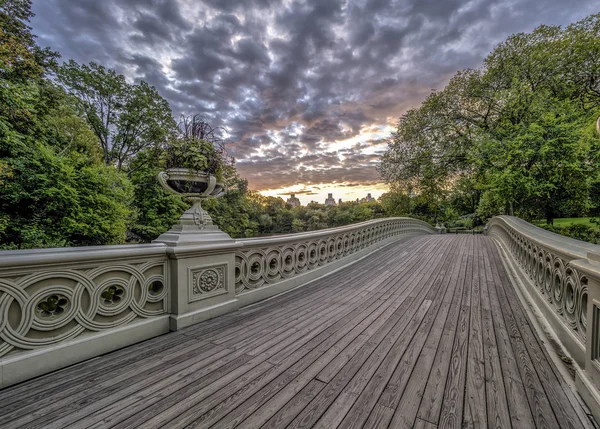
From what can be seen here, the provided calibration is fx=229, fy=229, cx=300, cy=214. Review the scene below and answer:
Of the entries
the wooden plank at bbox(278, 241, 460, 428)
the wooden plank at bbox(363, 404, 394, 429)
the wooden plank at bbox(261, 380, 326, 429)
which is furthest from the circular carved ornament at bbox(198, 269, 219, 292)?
the wooden plank at bbox(363, 404, 394, 429)

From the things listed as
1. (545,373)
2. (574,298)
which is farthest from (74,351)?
(574,298)

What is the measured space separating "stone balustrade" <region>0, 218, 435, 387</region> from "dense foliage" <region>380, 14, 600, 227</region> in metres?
10.8

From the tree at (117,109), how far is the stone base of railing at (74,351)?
654 inches

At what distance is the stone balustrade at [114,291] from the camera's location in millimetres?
1646

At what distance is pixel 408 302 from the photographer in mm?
3275

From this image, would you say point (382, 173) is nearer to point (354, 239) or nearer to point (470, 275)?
point (354, 239)

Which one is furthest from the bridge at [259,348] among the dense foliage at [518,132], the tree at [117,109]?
the tree at [117,109]

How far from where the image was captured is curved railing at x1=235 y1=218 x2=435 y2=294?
3.25 m

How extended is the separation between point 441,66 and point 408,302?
12598 mm

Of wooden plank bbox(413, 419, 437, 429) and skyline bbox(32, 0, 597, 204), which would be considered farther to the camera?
skyline bbox(32, 0, 597, 204)

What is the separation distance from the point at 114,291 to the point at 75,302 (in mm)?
314

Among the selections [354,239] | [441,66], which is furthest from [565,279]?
[441,66]

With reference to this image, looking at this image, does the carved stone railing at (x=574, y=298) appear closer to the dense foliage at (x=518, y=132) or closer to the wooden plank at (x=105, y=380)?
the wooden plank at (x=105, y=380)

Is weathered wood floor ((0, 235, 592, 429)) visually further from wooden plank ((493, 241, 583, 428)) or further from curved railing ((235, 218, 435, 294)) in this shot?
curved railing ((235, 218, 435, 294))
